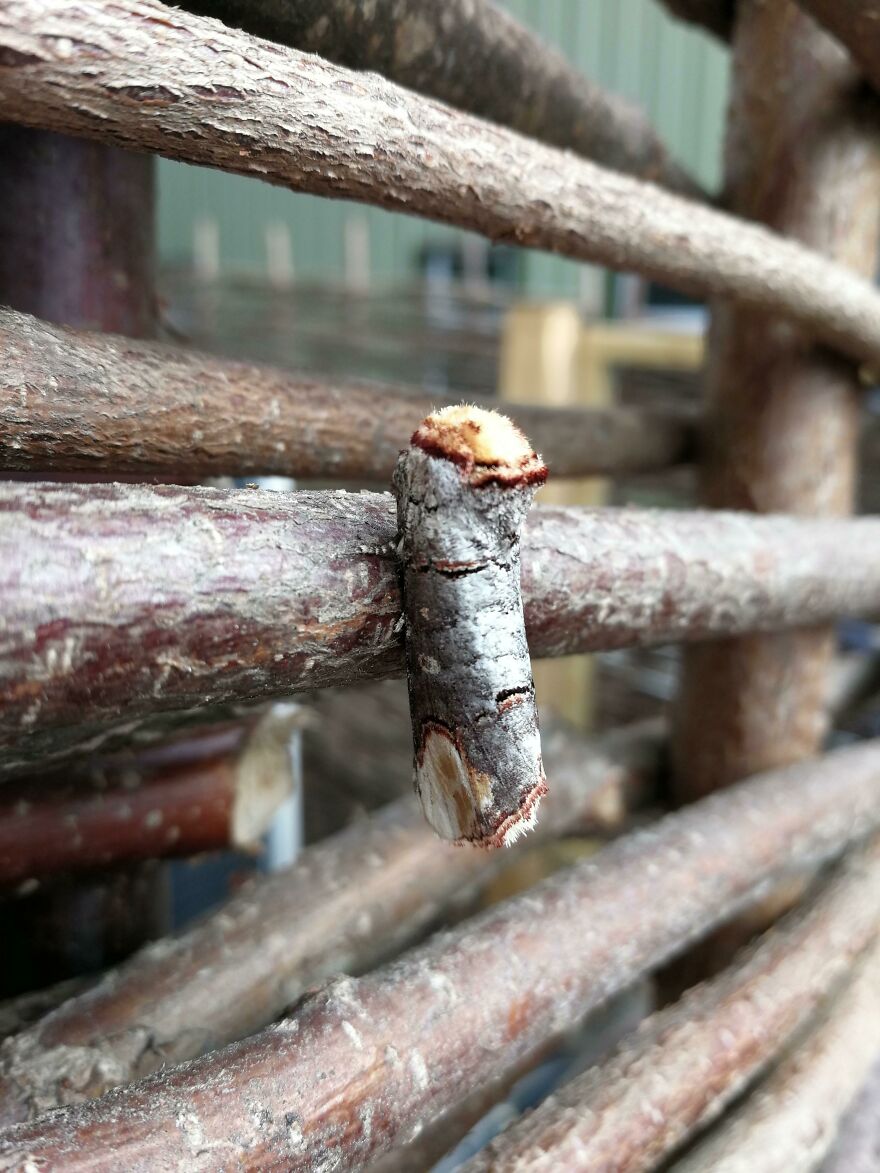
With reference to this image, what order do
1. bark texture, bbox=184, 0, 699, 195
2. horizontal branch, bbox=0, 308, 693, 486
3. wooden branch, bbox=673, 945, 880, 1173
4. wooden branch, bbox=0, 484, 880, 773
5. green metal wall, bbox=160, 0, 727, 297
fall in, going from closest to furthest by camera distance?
1. wooden branch, bbox=0, 484, 880, 773
2. horizontal branch, bbox=0, 308, 693, 486
3. bark texture, bbox=184, 0, 699, 195
4. wooden branch, bbox=673, 945, 880, 1173
5. green metal wall, bbox=160, 0, 727, 297

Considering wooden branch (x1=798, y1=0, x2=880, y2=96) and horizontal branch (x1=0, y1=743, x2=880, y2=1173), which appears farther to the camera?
wooden branch (x1=798, y1=0, x2=880, y2=96)

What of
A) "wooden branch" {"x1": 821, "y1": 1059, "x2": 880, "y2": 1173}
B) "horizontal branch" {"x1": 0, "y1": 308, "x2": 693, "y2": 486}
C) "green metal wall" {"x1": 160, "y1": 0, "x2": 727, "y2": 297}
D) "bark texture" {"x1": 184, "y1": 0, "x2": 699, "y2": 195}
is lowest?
"wooden branch" {"x1": 821, "y1": 1059, "x2": 880, "y2": 1173}

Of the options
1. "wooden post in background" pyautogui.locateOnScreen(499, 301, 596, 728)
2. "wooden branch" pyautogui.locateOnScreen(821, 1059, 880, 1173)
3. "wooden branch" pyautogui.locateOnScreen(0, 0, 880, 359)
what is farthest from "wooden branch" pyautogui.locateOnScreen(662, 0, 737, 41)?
"wooden branch" pyautogui.locateOnScreen(821, 1059, 880, 1173)

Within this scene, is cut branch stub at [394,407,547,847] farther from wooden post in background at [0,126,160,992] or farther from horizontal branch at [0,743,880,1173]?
wooden post in background at [0,126,160,992]

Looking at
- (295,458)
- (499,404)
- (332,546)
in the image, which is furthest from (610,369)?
(332,546)

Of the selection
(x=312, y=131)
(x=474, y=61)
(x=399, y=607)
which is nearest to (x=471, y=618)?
(x=399, y=607)

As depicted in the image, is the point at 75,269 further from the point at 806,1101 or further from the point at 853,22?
the point at 806,1101

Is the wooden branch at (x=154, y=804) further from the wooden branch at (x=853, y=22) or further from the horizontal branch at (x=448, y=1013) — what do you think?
the wooden branch at (x=853, y=22)

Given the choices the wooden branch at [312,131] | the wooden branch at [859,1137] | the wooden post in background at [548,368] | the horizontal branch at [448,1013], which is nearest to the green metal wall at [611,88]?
the wooden post in background at [548,368]
